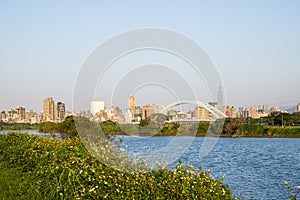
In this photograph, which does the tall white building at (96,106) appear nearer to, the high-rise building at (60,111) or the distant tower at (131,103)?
the distant tower at (131,103)

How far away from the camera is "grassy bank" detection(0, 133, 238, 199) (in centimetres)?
641

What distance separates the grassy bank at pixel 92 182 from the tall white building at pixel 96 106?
196 centimetres

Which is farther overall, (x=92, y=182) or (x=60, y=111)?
(x=60, y=111)

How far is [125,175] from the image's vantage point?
7227 mm

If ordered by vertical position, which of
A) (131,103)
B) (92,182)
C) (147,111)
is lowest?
(92,182)

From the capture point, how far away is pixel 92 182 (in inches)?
265

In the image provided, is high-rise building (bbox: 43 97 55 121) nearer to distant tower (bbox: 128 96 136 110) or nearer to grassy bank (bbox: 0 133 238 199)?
distant tower (bbox: 128 96 136 110)

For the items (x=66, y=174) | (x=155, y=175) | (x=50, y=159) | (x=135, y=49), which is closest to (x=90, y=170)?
(x=66, y=174)

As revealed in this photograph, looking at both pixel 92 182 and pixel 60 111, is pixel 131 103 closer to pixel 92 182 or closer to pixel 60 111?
pixel 92 182

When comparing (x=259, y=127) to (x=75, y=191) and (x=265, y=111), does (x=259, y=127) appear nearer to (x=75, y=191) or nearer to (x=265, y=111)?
(x=265, y=111)

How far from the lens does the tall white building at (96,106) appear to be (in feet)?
35.0

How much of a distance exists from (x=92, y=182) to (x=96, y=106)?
167 inches

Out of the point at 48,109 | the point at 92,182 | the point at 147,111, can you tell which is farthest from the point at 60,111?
the point at 92,182

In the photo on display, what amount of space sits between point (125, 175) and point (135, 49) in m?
3.28
